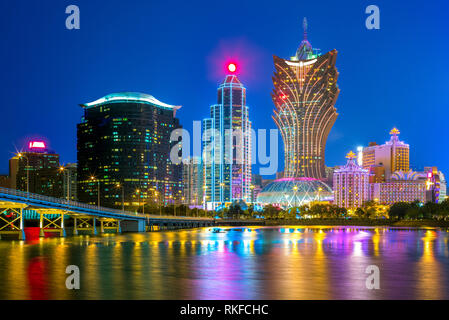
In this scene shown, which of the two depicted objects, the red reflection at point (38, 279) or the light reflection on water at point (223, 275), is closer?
the red reflection at point (38, 279)

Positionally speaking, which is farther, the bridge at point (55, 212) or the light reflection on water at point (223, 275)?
the bridge at point (55, 212)

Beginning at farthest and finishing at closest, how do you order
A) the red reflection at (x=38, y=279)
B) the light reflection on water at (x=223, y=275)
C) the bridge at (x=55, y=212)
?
the bridge at (x=55, y=212), the light reflection on water at (x=223, y=275), the red reflection at (x=38, y=279)

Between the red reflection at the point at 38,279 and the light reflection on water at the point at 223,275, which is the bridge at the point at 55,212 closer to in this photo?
the light reflection on water at the point at 223,275

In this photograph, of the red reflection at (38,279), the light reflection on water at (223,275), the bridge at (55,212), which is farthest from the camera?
the bridge at (55,212)

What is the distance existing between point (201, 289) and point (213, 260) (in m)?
19.4

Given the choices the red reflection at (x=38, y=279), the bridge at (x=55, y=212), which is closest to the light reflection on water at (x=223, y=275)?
the red reflection at (x=38, y=279)

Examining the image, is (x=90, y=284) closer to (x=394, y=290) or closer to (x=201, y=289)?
(x=201, y=289)

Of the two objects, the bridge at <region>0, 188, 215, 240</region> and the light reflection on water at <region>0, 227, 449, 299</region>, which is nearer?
the light reflection on water at <region>0, 227, 449, 299</region>

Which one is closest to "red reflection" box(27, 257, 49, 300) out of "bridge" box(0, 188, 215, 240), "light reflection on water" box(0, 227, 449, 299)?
"light reflection on water" box(0, 227, 449, 299)

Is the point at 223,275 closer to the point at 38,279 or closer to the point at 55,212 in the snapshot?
the point at 38,279

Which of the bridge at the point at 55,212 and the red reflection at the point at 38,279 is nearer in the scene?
the red reflection at the point at 38,279

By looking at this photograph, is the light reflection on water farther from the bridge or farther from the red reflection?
the bridge

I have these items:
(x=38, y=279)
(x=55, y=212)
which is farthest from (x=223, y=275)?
(x=55, y=212)
